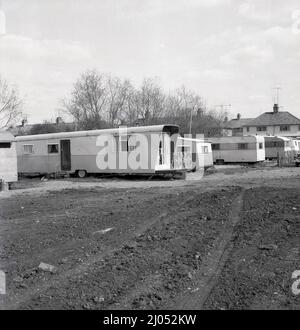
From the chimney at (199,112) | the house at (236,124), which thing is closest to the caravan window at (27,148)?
the chimney at (199,112)

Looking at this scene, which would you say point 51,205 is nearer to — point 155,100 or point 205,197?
point 205,197

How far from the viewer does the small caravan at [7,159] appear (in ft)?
60.5

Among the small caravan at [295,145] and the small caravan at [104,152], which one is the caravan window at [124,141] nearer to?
the small caravan at [104,152]

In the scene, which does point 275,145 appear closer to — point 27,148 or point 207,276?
point 27,148

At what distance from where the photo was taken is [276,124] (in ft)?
236

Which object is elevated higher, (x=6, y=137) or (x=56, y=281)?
(x=6, y=137)

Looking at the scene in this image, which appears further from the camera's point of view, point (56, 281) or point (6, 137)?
point (6, 137)

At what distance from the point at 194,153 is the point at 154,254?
65.6 ft

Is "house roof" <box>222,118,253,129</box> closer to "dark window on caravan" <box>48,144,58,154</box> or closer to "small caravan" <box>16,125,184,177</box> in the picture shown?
"small caravan" <box>16,125,184,177</box>

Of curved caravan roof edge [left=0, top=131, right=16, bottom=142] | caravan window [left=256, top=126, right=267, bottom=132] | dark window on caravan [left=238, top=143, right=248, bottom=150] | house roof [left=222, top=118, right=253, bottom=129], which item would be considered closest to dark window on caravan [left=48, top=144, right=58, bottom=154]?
curved caravan roof edge [left=0, top=131, right=16, bottom=142]

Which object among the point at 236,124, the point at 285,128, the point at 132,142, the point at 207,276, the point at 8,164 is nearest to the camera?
the point at 207,276

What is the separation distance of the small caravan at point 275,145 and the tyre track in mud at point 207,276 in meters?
31.2

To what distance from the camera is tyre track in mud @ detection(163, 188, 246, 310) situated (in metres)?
5.38

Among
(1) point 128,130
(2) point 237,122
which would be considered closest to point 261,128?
(2) point 237,122
